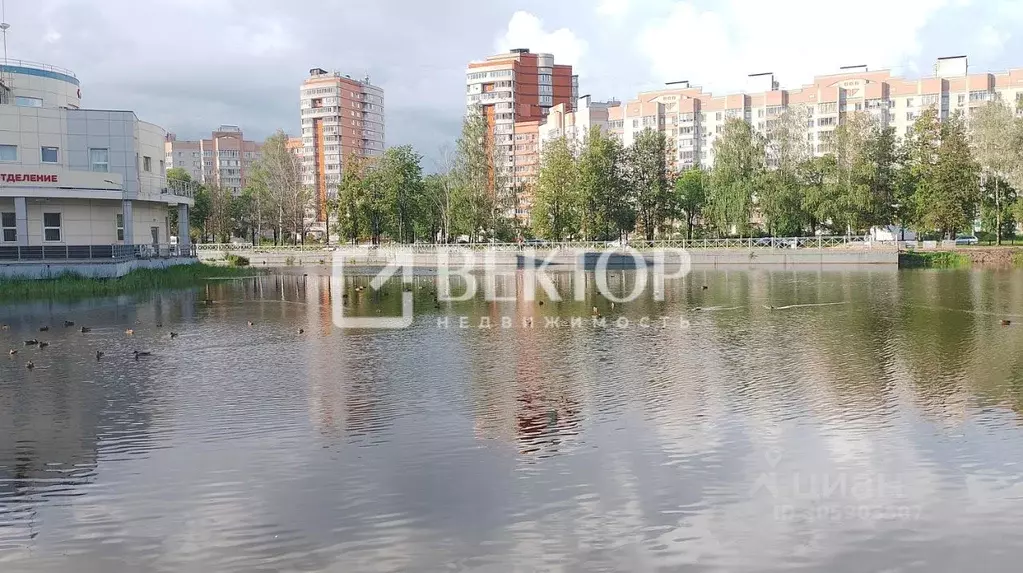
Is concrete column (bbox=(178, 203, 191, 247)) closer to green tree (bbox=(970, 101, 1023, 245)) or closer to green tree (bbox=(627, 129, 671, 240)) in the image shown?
green tree (bbox=(627, 129, 671, 240))

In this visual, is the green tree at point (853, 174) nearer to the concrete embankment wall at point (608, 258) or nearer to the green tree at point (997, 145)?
the green tree at point (997, 145)

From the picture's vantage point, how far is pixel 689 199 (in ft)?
280

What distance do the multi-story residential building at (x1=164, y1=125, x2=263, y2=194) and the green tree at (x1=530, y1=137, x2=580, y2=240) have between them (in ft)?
336

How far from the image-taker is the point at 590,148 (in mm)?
79562

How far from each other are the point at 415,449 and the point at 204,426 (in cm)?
374

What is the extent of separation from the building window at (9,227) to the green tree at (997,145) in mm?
65167

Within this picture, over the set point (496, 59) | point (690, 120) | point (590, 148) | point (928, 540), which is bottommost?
point (928, 540)

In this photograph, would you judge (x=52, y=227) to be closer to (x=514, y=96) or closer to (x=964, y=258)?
(x=964, y=258)

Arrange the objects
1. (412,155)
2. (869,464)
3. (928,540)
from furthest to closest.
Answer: (412,155), (869,464), (928,540)

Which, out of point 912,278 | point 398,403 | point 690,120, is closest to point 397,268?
point 912,278

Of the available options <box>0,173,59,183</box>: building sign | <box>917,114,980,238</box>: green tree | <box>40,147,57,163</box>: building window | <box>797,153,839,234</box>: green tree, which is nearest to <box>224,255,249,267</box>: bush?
A: <box>40,147,57,163</box>: building window

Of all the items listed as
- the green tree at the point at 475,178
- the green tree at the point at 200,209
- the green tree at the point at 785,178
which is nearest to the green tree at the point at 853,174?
the green tree at the point at 785,178

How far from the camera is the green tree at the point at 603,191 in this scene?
77.8 meters

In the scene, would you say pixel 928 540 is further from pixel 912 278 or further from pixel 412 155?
pixel 412 155
